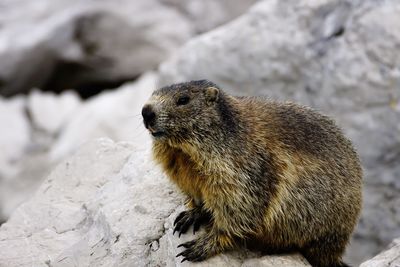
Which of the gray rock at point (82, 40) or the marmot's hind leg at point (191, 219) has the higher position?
the marmot's hind leg at point (191, 219)

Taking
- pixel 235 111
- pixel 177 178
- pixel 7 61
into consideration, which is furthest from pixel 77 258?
pixel 7 61

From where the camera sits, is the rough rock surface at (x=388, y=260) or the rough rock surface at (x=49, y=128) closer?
the rough rock surface at (x=388, y=260)

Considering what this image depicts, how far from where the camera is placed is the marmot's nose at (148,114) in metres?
5.77

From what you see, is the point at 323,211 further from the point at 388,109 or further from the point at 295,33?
the point at 295,33

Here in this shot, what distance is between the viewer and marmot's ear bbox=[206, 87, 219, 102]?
605 cm

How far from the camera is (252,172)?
19.3 ft

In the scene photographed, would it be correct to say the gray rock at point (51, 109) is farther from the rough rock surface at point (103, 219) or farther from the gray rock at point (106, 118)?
the rough rock surface at point (103, 219)

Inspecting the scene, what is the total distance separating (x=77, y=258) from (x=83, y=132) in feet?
22.2

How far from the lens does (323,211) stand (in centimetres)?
612

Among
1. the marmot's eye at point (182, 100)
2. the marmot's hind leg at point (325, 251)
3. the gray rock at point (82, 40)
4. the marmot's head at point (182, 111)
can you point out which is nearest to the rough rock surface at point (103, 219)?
the marmot's hind leg at point (325, 251)

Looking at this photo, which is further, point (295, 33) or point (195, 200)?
point (295, 33)

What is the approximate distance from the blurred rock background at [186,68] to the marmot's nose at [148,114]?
1627mm

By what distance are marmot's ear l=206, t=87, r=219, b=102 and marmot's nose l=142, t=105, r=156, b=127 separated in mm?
493

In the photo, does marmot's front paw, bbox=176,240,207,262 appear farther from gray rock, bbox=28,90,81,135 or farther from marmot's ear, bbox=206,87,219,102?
gray rock, bbox=28,90,81,135
